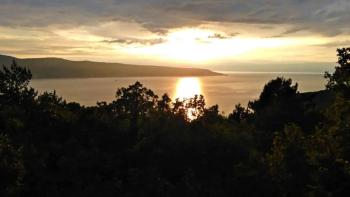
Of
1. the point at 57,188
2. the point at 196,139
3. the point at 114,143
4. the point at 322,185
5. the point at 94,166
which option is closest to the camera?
the point at 322,185

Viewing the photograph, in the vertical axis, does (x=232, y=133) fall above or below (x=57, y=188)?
above

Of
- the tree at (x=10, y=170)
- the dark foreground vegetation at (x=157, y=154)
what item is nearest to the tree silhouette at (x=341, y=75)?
the dark foreground vegetation at (x=157, y=154)

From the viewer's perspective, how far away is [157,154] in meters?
29.0

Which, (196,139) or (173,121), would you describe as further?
(173,121)

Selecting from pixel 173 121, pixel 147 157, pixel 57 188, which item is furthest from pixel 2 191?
pixel 173 121

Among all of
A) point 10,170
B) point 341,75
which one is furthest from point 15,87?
point 341,75

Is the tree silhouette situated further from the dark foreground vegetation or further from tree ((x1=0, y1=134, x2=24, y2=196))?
tree ((x1=0, y1=134, x2=24, y2=196))

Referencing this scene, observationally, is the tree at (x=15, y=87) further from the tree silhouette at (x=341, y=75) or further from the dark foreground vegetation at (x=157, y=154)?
the tree silhouette at (x=341, y=75)

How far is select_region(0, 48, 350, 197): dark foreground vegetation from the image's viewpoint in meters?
21.9

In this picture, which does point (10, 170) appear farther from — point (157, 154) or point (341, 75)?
point (341, 75)

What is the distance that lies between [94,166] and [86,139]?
5127 millimetres

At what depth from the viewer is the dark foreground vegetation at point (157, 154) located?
21.9 metres

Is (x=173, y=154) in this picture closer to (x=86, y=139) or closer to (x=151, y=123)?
(x=151, y=123)

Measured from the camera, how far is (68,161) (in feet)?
88.3
